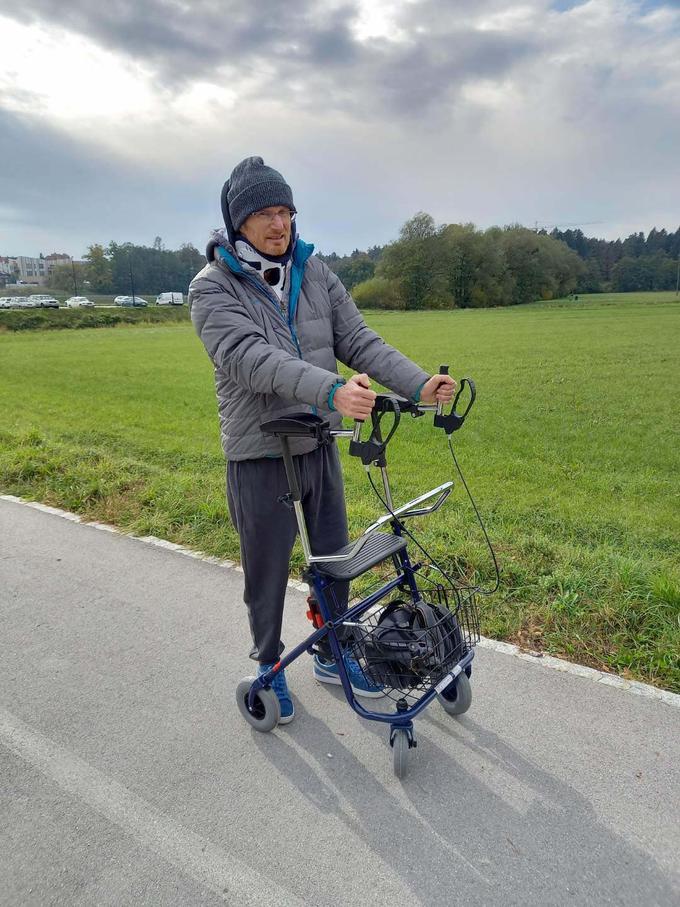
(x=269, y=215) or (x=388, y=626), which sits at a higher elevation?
(x=269, y=215)

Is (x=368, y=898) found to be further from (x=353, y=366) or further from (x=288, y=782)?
(x=353, y=366)

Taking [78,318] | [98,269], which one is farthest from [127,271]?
Result: [78,318]

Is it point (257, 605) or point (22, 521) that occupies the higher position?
point (257, 605)

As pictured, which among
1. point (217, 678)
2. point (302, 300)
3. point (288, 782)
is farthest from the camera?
A: point (217, 678)

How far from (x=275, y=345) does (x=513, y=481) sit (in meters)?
4.58

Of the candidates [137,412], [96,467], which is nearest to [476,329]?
[137,412]

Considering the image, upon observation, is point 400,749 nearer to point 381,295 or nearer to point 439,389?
point 439,389

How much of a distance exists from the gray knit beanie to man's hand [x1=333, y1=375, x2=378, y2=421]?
82cm

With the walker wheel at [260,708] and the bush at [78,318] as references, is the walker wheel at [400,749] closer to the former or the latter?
the walker wheel at [260,708]

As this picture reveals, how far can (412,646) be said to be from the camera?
2404 mm

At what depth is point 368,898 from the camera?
1974 mm

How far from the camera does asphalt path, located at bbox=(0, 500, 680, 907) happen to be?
2035mm

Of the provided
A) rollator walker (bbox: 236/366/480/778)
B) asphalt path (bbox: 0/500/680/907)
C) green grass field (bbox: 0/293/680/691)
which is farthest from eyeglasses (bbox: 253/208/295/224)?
green grass field (bbox: 0/293/680/691)

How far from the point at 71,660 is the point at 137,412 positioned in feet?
26.9
